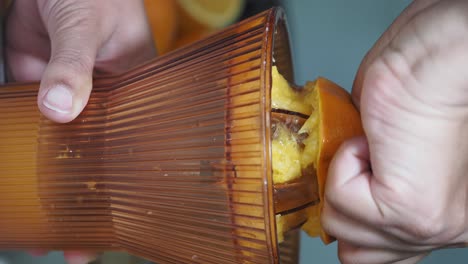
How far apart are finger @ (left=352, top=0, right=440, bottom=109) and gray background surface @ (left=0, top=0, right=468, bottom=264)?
280 mm

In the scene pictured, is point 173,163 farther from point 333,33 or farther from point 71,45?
point 333,33

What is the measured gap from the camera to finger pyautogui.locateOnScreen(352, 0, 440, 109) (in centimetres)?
25

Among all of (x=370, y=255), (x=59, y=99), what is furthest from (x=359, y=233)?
(x=59, y=99)

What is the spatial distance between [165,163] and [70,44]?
13cm

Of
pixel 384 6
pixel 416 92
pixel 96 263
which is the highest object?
pixel 384 6

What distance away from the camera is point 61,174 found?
1.03 feet

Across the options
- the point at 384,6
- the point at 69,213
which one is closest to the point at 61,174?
the point at 69,213

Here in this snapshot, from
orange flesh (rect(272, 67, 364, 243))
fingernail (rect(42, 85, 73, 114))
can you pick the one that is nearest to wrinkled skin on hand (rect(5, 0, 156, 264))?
fingernail (rect(42, 85, 73, 114))

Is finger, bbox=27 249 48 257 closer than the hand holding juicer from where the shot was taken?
No

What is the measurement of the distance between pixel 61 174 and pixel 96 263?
7.7 inches

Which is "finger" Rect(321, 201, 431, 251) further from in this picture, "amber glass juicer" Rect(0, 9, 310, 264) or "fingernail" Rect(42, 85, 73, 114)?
"fingernail" Rect(42, 85, 73, 114)

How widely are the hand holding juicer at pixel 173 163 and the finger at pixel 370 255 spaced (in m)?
0.01

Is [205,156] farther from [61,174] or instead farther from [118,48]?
[118,48]

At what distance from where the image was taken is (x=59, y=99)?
0.30 meters
